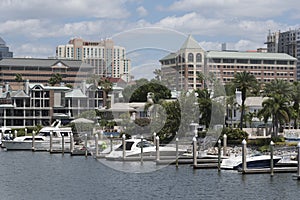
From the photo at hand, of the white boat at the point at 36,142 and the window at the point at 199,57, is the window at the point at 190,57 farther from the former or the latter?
the white boat at the point at 36,142

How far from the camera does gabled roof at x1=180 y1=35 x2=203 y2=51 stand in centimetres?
5112

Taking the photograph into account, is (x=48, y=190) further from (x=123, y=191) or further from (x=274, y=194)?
(x=274, y=194)

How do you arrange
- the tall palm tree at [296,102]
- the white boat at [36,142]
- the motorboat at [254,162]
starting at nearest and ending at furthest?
the motorboat at [254,162] < the white boat at [36,142] < the tall palm tree at [296,102]

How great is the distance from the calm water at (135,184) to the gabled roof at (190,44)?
10933 millimetres

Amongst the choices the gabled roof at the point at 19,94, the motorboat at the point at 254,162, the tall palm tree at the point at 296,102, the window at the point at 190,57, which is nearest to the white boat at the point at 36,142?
the tall palm tree at the point at 296,102

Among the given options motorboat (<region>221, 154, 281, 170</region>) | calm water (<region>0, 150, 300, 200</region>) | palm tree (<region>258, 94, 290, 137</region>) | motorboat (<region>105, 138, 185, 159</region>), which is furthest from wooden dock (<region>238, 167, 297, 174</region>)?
palm tree (<region>258, 94, 290, 137</region>)

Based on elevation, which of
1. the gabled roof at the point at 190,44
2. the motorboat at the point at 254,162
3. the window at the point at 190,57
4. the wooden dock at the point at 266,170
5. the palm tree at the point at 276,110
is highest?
the gabled roof at the point at 190,44

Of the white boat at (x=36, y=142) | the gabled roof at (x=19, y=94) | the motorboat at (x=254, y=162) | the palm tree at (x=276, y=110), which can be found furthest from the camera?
the gabled roof at (x=19, y=94)

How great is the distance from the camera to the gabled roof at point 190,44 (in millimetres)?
51119

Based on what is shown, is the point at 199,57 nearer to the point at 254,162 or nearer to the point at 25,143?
the point at 254,162

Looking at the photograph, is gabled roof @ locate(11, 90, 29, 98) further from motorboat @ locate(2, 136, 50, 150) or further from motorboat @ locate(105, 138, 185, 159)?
motorboat @ locate(105, 138, 185, 159)

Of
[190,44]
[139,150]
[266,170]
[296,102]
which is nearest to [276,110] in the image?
[296,102]

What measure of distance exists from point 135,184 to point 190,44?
12.1 metres

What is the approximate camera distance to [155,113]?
252 feet
